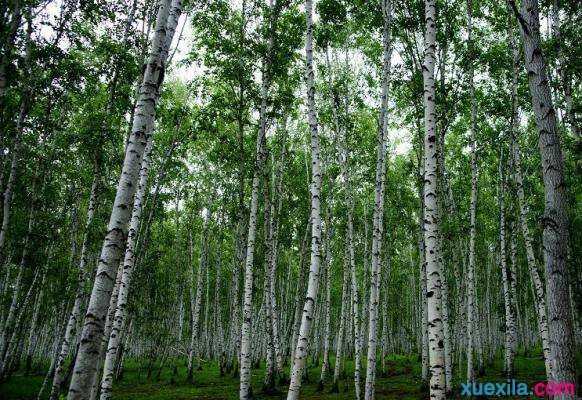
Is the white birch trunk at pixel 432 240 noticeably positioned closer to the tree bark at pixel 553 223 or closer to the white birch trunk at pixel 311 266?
the white birch trunk at pixel 311 266

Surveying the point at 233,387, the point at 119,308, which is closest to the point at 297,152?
the point at 233,387

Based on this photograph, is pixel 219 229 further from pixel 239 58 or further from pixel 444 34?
pixel 444 34

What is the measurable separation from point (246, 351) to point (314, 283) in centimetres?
509

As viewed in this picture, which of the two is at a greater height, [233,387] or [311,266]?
[311,266]

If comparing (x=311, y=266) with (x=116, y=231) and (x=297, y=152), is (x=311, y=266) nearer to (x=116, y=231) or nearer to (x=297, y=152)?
(x=116, y=231)

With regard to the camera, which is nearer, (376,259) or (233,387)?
(376,259)

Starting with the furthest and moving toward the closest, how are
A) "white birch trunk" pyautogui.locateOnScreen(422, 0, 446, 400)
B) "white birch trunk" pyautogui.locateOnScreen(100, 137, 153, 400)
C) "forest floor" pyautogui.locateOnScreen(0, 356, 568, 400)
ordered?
"forest floor" pyautogui.locateOnScreen(0, 356, 568, 400) → "white birch trunk" pyautogui.locateOnScreen(100, 137, 153, 400) → "white birch trunk" pyautogui.locateOnScreen(422, 0, 446, 400)

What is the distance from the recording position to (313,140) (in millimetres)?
9109

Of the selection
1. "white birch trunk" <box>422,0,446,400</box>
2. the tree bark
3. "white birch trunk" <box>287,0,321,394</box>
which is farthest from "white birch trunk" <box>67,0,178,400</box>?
"white birch trunk" <box>422,0,446,400</box>

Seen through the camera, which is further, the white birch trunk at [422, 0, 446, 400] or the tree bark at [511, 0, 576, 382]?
the white birch trunk at [422, 0, 446, 400]

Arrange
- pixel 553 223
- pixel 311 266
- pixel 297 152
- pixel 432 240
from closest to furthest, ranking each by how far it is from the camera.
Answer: pixel 553 223 < pixel 432 240 < pixel 311 266 < pixel 297 152

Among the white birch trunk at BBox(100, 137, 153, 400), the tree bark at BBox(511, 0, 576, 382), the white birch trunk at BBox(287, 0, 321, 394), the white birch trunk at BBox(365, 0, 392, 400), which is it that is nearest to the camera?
A: the tree bark at BBox(511, 0, 576, 382)

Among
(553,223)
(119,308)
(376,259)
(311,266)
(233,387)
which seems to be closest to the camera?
(553,223)

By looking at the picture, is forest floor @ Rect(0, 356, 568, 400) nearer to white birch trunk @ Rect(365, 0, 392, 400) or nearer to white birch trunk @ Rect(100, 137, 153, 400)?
white birch trunk @ Rect(365, 0, 392, 400)
